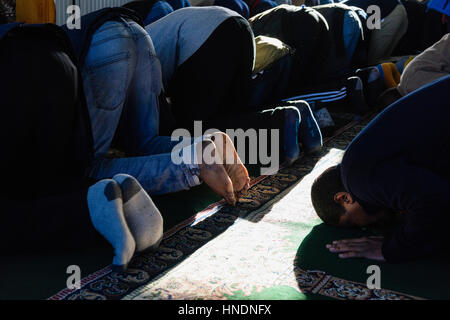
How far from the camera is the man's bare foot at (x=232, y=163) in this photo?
1.56 metres

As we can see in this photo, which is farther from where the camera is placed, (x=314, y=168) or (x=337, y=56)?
(x=337, y=56)

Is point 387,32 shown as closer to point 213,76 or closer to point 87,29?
point 213,76

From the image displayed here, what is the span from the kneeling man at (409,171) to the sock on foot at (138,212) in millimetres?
505

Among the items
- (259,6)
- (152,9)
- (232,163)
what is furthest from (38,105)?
(259,6)

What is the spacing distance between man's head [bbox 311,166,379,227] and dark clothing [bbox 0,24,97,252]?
648mm

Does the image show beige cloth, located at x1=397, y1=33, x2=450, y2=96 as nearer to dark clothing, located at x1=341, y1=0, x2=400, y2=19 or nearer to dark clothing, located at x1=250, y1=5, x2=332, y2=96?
dark clothing, located at x1=250, y1=5, x2=332, y2=96

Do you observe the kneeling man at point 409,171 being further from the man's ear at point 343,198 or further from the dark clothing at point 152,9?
the dark clothing at point 152,9

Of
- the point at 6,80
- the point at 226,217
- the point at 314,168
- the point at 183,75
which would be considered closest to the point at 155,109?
the point at 183,75

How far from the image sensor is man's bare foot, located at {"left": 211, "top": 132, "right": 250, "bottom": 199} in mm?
1564

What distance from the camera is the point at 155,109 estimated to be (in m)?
1.72

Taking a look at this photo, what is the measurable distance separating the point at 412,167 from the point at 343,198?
27 centimetres
